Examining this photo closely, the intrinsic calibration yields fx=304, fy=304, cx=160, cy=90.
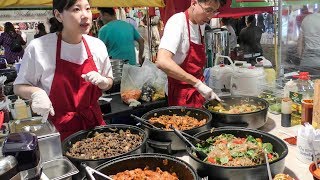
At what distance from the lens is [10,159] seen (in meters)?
0.83

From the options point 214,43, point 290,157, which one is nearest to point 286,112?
point 290,157

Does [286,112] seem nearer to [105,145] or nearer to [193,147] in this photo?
[193,147]

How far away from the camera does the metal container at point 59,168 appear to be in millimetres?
1224

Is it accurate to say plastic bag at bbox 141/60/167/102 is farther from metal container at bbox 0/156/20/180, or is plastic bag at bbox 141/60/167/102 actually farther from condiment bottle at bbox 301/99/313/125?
metal container at bbox 0/156/20/180

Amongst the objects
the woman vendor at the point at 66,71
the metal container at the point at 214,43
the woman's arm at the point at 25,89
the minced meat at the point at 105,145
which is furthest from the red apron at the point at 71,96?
the metal container at the point at 214,43

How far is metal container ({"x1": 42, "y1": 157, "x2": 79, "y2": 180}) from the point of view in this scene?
1.22m

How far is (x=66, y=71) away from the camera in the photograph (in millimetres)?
1932

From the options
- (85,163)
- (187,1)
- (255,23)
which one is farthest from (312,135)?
(255,23)

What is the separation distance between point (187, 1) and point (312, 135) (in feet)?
7.75

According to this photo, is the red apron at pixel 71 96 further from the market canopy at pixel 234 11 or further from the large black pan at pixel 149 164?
the market canopy at pixel 234 11

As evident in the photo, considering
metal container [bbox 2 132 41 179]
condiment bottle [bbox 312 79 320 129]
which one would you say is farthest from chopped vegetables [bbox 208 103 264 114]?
metal container [bbox 2 132 41 179]

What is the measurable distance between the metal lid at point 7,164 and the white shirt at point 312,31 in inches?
166

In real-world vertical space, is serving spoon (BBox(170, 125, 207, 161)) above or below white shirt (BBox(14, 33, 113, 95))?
below

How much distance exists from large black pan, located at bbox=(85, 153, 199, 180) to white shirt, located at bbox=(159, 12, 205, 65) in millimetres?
1111
